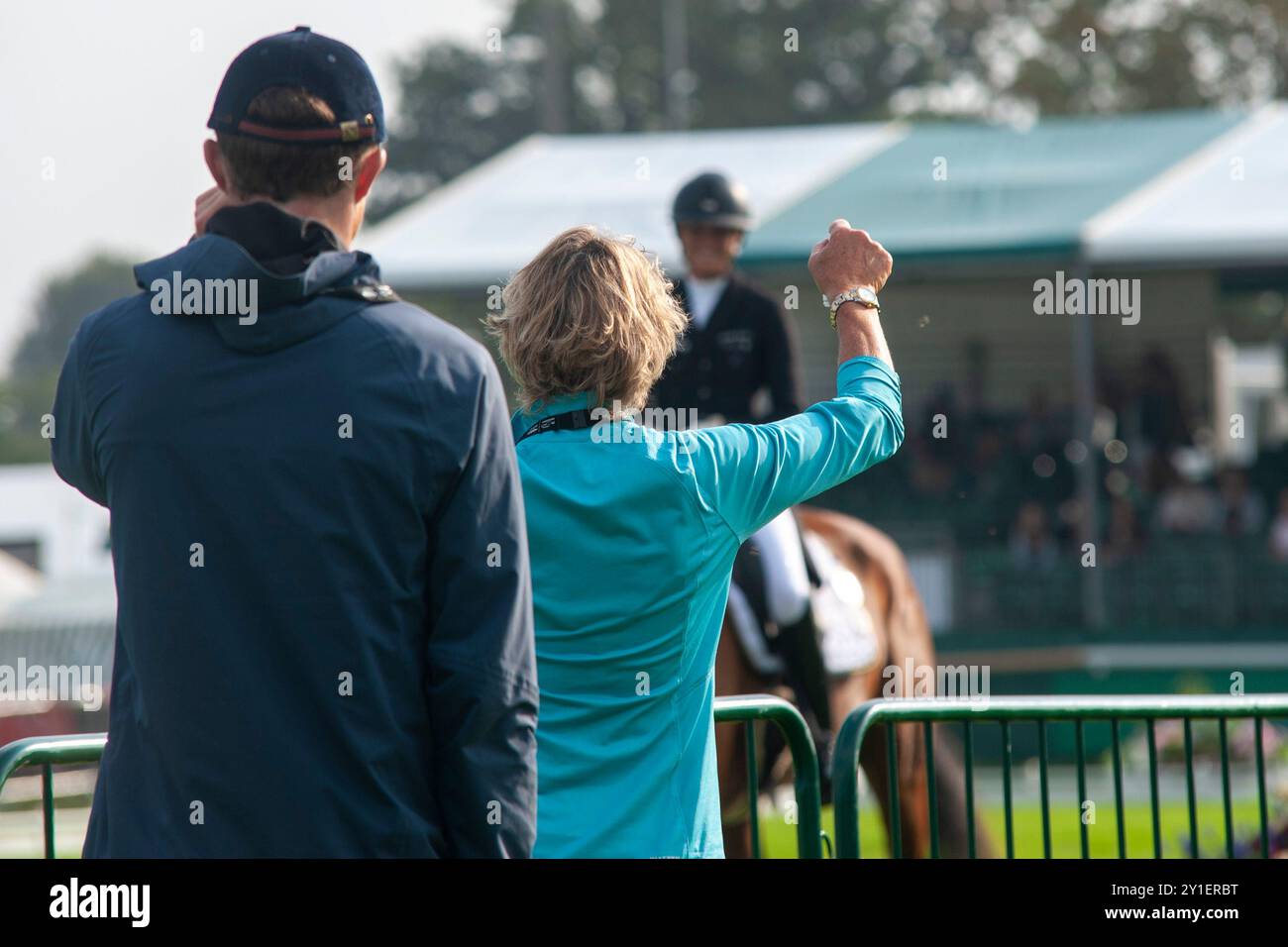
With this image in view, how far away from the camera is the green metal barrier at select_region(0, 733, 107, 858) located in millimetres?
3424

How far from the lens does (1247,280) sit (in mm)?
20375

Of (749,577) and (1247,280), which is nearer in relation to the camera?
(749,577)

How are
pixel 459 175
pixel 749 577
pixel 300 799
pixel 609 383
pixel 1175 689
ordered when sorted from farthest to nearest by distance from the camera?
1. pixel 459 175
2. pixel 1175 689
3. pixel 749 577
4. pixel 609 383
5. pixel 300 799

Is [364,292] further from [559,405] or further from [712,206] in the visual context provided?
[712,206]

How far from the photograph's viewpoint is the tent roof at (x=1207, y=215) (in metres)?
14.6

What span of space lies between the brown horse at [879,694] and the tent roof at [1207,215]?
7.77m

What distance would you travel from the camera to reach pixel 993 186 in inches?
667

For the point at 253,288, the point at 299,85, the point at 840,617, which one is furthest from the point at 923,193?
the point at 253,288

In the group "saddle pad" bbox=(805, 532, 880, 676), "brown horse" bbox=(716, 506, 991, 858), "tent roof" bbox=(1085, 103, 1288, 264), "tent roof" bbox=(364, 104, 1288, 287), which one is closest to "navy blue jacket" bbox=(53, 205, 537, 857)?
"brown horse" bbox=(716, 506, 991, 858)

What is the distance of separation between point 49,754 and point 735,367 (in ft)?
9.63

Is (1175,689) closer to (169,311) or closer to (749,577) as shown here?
(749,577)

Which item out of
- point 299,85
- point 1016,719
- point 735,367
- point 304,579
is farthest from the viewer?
point 735,367
